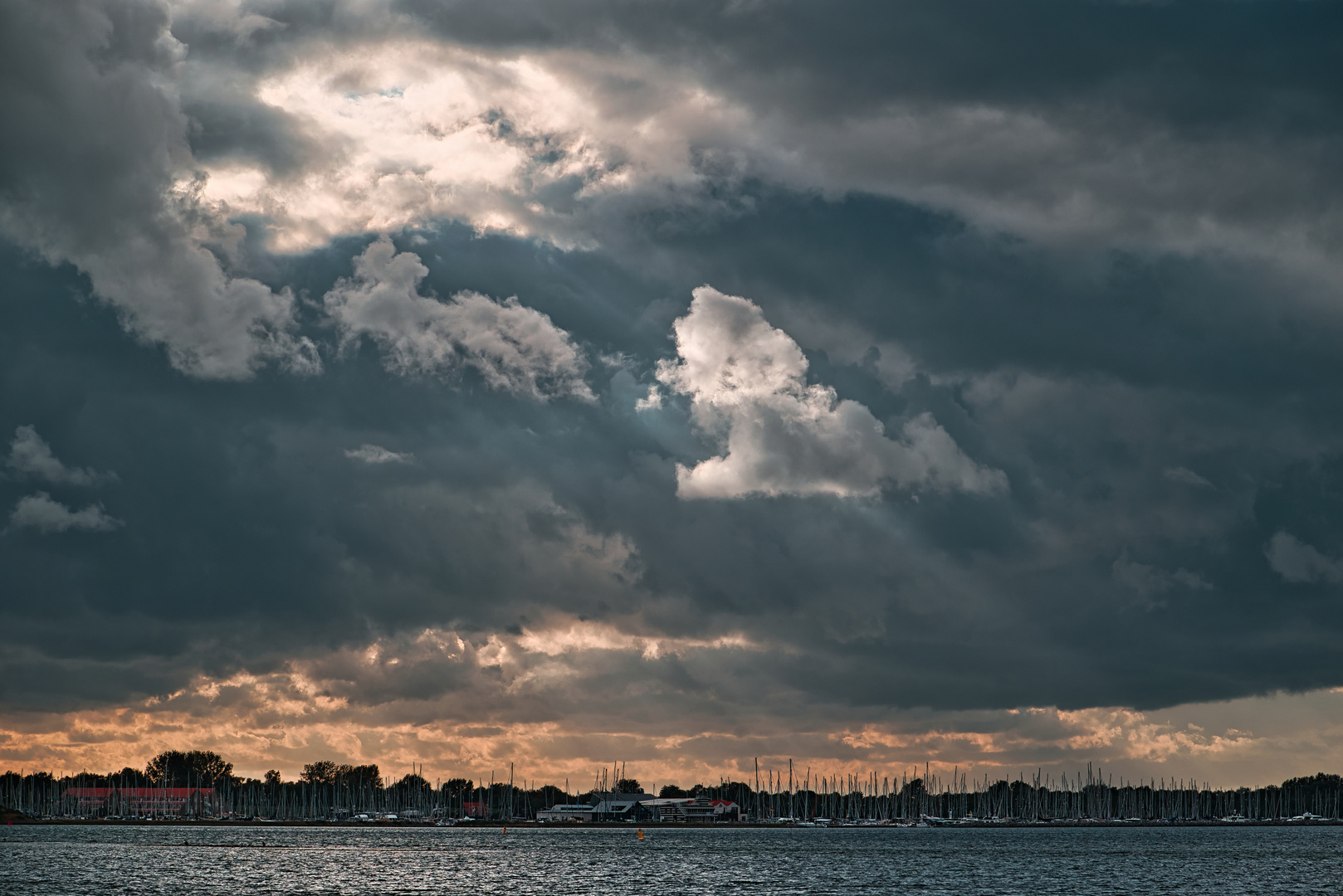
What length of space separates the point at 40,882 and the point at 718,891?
7324 centimetres

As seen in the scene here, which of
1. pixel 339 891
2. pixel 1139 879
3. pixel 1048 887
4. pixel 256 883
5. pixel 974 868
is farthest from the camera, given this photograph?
pixel 974 868

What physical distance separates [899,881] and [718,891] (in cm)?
3087

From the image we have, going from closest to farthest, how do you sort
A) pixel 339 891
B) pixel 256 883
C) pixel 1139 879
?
pixel 339 891, pixel 256 883, pixel 1139 879

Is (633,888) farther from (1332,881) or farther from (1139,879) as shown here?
(1332,881)

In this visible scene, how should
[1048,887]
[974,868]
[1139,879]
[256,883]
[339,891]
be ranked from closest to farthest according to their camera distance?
1. [339,891]
2. [256,883]
3. [1048,887]
4. [1139,879]
5. [974,868]

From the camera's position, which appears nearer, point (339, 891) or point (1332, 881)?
point (339, 891)

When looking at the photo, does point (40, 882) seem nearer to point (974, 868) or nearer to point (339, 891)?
point (339, 891)

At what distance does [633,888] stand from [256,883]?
41.7 meters

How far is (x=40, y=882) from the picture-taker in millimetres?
137500

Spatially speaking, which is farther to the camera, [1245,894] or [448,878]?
[448,878]

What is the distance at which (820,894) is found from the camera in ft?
454

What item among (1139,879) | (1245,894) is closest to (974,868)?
(1139,879)

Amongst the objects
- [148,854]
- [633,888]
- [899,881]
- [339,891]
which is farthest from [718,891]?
[148,854]

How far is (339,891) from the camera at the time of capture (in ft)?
435
